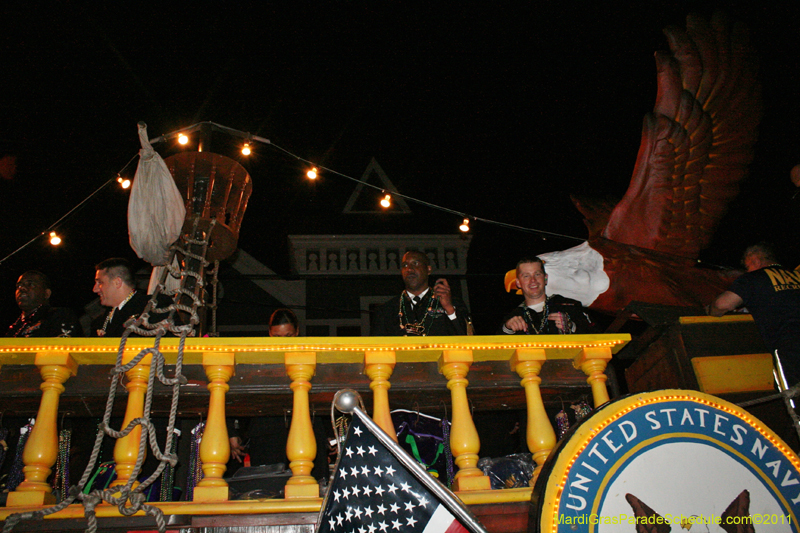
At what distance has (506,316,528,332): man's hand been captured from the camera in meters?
2.99

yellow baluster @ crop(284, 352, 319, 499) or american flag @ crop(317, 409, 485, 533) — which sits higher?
yellow baluster @ crop(284, 352, 319, 499)

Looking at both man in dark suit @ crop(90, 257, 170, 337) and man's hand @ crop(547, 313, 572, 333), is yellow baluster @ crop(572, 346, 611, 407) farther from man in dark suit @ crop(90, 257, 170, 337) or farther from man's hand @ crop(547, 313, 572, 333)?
man in dark suit @ crop(90, 257, 170, 337)

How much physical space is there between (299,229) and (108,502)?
10.4 meters

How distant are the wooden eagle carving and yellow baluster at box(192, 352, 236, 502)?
2767 mm

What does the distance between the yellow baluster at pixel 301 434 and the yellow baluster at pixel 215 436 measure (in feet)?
0.81

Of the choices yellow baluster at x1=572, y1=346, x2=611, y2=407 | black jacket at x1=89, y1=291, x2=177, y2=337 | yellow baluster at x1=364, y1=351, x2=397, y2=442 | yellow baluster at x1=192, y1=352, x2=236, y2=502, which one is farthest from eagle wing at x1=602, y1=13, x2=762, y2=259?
black jacket at x1=89, y1=291, x2=177, y2=337

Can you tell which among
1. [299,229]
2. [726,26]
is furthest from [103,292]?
[299,229]

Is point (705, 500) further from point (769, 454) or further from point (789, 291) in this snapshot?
point (789, 291)

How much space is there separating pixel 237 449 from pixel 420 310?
1.58m

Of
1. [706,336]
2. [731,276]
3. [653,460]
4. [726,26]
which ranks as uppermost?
[726,26]

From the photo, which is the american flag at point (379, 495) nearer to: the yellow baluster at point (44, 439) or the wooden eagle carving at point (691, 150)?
the yellow baluster at point (44, 439)

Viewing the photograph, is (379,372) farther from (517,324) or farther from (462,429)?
(517,324)

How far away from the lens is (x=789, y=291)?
2.81m

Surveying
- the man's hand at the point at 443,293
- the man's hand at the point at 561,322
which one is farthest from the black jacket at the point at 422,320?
the man's hand at the point at 561,322
